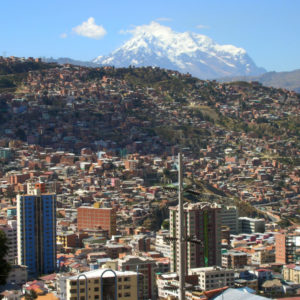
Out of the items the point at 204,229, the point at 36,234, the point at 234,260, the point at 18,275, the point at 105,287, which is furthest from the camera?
the point at 204,229

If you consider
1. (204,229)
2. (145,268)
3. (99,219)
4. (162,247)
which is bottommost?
(162,247)

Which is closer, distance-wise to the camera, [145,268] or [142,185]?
[145,268]

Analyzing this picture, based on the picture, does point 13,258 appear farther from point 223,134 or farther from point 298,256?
point 223,134

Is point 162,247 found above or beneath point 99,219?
beneath

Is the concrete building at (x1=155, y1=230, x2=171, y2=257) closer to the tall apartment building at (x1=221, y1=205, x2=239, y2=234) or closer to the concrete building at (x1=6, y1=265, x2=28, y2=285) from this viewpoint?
the concrete building at (x1=6, y1=265, x2=28, y2=285)

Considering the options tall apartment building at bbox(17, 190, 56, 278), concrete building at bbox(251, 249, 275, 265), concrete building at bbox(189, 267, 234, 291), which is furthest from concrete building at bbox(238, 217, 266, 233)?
concrete building at bbox(189, 267, 234, 291)

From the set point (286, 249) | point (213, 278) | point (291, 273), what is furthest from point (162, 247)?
point (213, 278)

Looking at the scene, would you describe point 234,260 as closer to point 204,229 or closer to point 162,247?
point 204,229
